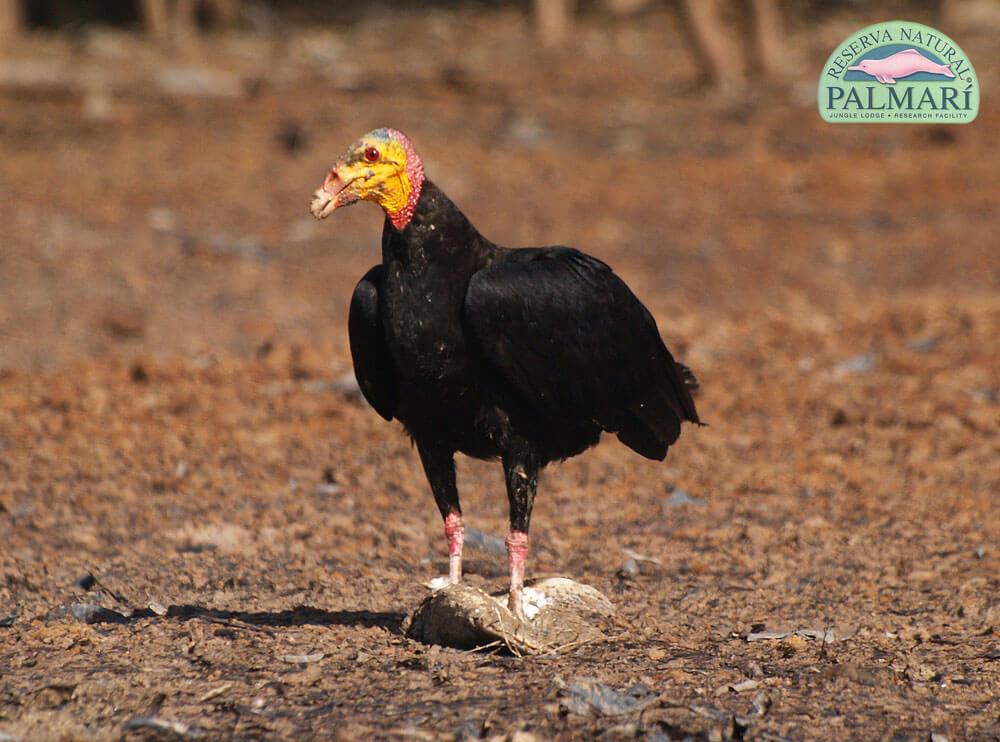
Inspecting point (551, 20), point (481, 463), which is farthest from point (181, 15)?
point (481, 463)

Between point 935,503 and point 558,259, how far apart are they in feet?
9.74

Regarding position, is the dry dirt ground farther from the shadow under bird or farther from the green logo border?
the green logo border

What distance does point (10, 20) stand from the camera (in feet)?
75.8

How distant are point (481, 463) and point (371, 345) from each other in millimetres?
2880

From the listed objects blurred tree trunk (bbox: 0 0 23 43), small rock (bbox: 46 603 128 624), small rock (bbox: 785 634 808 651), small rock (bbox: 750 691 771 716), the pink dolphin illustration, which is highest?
blurred tree trunk (bbox: 0 0 23 43)

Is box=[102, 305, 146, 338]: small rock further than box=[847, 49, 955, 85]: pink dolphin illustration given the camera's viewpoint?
Yes

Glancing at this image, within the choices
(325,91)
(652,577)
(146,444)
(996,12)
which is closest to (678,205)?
(325,91)

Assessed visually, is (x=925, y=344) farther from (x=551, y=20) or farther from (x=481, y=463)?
(x=551, y=20)

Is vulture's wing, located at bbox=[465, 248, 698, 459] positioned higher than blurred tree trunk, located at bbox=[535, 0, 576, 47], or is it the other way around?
blurred tree trunk, located at bbox=[535, 0, 576, 47]

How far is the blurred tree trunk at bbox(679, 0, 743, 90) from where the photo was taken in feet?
57.9

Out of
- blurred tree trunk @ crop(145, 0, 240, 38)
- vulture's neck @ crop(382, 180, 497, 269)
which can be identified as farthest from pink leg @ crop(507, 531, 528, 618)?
blurred tree trunk @ crop(145, 0, 240, 38)

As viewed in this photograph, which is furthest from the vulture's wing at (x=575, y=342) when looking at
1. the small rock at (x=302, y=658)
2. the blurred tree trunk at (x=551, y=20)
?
the blurred tree trunk at (x=551, y=20)

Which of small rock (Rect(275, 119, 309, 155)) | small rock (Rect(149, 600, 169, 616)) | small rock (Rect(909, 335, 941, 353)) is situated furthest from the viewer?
small rock (Rect(275, 119, 309, 155))

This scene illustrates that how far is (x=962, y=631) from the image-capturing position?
16.8 ft
